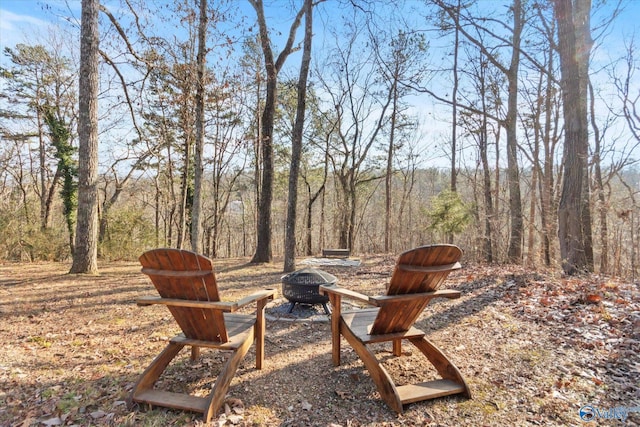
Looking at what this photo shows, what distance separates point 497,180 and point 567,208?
844cm

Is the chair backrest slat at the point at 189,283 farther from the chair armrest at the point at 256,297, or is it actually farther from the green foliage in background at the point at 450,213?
the green foliage in background at the point at 450,213

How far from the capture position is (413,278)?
205 centimetres

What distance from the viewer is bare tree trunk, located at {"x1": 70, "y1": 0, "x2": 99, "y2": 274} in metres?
5.50

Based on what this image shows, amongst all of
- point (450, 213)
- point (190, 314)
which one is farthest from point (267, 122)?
point (190, 314)

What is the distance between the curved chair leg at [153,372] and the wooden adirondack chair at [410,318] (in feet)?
4.21

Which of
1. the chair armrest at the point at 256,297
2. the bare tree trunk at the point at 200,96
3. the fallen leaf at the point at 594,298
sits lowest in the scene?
the fallen leaf at the point at 594,298

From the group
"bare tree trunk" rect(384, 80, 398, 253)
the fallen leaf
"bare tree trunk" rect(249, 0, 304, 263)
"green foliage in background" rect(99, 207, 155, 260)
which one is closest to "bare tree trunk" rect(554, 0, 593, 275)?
the fallen leaf

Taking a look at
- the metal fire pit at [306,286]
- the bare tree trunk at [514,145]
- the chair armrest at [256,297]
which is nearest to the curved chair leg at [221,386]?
the chair armrest at [256,297]

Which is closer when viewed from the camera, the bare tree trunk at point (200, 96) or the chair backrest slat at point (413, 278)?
the chair backrest slat at point (413, 278)

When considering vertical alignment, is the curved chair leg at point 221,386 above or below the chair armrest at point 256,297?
below

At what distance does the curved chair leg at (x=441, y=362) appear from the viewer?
2.20 m

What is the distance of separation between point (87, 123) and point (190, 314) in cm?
531

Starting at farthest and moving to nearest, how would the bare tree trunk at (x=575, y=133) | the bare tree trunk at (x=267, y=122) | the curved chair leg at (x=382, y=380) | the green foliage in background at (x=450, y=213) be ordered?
1. the green foliage in background at (x=450, y=213)
2. the bare tree trunk at (x=267, y=122)
3. the bare tree trunk at (x=575, y=133)
4. the curved chair leg at (x=382, y=380)

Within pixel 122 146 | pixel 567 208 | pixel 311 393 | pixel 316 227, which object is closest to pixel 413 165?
pixel 316 227
